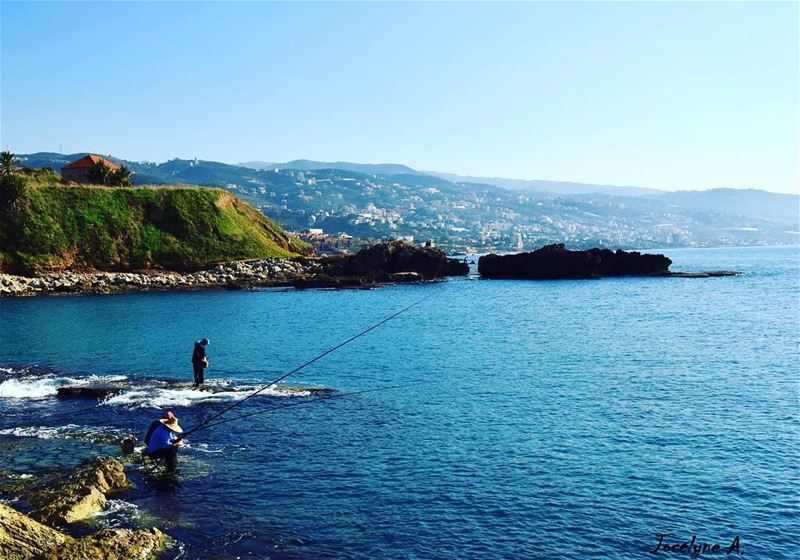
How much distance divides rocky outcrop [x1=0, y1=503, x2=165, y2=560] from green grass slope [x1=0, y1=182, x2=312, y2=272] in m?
→ 84.3

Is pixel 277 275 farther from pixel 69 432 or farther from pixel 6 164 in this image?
pixel 69 432

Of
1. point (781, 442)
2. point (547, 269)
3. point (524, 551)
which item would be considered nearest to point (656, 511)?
point (524, 551)

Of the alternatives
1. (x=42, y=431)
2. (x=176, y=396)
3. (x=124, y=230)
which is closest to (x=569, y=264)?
(x=124, y=230)

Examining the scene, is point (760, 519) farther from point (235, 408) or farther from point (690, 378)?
point (235, 408)

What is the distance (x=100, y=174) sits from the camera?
114 metres

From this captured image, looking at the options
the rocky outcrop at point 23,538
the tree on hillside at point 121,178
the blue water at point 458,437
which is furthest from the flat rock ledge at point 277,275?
the rocky outcrop at point 23,538

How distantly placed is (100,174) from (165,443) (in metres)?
108

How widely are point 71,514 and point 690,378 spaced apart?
30.3 meters

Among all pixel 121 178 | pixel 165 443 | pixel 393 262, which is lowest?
pixel 165 443

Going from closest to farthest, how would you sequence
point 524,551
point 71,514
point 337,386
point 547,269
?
point 524,551
point 71,514
point 337,386
point 547,269

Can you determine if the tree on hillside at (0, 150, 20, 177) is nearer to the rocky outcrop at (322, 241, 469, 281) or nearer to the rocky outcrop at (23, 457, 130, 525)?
the rocky outcrop at (322, 241, 469, 281)

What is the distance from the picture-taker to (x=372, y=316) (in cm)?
6325

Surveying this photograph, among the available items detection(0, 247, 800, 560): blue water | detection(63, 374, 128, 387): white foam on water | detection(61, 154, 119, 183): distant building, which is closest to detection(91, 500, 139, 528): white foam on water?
detection(0, 247, 800, 560): blue water

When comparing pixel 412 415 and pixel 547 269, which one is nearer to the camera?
pixel 412 415
